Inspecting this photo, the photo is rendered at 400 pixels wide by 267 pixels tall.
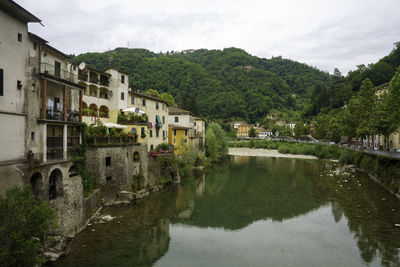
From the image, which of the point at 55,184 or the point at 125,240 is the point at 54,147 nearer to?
the point at 55,184

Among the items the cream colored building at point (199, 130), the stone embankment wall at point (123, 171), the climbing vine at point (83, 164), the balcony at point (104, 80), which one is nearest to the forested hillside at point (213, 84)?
the cream colored building at point (199, 130)

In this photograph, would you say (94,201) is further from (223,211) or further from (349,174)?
(349,174)

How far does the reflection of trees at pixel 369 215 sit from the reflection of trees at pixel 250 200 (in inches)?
109

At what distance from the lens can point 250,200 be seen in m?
29.2

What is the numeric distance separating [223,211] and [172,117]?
30.0 metres

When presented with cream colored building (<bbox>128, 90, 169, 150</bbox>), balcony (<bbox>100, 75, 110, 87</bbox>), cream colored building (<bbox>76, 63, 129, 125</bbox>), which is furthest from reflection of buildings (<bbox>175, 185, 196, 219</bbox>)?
balcony (<bbox>100, 75, 110, 87</bbox>)

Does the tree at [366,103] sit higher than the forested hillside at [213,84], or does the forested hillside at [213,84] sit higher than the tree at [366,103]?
the forested hillside at [213,84]

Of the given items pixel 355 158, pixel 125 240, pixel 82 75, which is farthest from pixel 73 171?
pixel 355 158

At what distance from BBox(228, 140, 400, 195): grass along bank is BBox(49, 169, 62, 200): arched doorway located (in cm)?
3405

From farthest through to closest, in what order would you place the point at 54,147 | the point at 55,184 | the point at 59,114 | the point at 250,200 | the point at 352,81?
the point at 352,81
the point at 250,200
the point at 59,114
the point at 54,147
the point at 55,184

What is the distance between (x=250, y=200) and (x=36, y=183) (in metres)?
21.5

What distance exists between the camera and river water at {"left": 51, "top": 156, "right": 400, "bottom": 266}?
624 inches

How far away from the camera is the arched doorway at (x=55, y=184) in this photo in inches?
672

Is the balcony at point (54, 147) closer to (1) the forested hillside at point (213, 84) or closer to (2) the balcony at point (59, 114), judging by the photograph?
(2) the balcony at point (59, 114)
